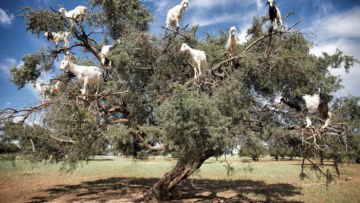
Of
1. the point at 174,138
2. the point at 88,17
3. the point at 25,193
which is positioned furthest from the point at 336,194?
the point at 25,193

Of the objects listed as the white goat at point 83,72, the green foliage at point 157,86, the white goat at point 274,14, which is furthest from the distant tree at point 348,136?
the white goat at point 83,72

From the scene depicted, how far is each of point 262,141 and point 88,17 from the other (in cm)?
718

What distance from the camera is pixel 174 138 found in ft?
20.3

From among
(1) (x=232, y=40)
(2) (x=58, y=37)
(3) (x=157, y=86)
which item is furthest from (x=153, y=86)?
(2) (x=58, y=37)

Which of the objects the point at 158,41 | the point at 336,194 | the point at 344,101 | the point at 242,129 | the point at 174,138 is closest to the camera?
the point at 174,138

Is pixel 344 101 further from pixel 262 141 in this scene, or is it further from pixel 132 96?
pixel 132 96

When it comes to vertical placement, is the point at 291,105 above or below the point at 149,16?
below

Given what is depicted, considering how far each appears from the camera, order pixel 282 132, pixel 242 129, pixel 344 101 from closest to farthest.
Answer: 1. pixel 242 129
2. pixel 282 132
3. pixel 344 101

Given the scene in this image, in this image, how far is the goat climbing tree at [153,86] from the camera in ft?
24.3

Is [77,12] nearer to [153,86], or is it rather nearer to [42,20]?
[42,20]

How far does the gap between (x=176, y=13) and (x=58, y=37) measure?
Result: 4.28m

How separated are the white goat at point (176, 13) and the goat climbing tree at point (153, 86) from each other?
1.60 ft

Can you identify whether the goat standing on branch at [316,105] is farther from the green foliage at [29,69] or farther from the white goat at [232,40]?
the green foliage at [29,69]

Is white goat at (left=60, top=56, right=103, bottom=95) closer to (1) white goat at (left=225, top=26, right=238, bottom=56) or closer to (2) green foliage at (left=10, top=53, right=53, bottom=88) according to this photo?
(2) green foliage at (left=10, top=53, right=53, bottom=88)
